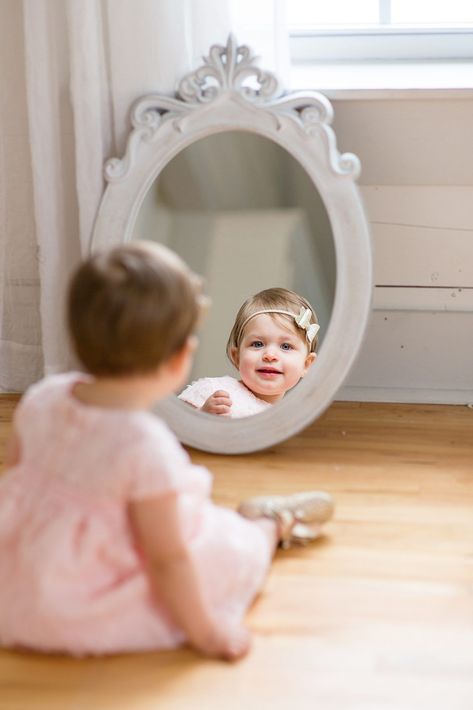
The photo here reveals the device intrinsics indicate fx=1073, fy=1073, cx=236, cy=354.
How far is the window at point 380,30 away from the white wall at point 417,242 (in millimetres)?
266

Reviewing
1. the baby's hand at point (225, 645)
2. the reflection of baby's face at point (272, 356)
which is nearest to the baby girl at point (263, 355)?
the reflection of baby's face at point (272, 356)

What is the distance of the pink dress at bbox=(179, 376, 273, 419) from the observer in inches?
87.2

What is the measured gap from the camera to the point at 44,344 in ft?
7.79

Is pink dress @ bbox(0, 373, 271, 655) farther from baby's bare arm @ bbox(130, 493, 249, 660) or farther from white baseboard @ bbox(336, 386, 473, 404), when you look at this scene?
white baseboard @ bbox(336, 386, 473, 404)

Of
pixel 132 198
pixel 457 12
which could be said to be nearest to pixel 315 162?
pixel 132 198

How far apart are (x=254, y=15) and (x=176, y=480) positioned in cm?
117

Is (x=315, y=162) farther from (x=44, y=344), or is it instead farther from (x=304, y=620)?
(x=304, y=620)

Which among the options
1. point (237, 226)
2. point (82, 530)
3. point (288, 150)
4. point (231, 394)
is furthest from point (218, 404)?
point (82, 530)

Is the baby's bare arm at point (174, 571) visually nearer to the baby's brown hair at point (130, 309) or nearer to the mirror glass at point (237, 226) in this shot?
the baby's brown hair at point (130, 309)

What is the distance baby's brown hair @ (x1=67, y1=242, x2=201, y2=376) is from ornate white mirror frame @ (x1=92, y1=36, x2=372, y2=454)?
76 centimetres

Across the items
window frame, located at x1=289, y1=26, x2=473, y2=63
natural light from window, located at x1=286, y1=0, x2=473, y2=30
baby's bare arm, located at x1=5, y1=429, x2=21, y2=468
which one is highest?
natural light from window, located at x1=286, y1=0, x2=473, y2=30

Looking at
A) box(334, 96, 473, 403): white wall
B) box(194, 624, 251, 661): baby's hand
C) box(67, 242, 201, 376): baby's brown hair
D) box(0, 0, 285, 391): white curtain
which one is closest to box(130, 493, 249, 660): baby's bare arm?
box(194, 624, 251, 661): baby's hand

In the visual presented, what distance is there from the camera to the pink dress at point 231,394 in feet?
7.27

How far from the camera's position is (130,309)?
4.41 ft
